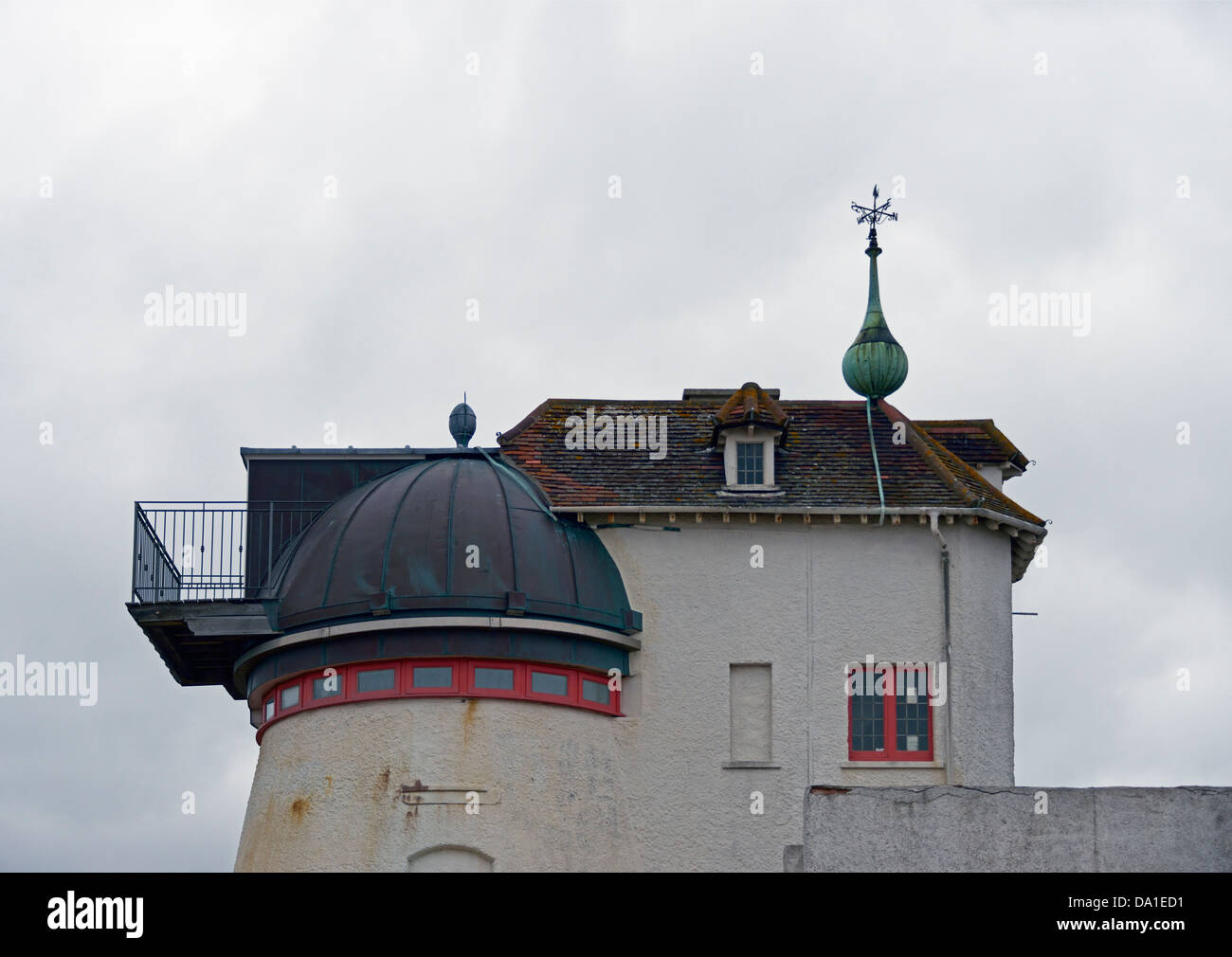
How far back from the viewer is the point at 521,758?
33.9m

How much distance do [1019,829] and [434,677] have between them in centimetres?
1046

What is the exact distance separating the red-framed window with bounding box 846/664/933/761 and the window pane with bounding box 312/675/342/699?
818 centimetres

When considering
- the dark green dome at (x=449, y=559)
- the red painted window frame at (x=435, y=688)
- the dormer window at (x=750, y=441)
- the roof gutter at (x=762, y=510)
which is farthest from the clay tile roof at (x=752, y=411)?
the red painted window frame at (x=435, y=688)

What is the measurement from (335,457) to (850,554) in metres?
8.74

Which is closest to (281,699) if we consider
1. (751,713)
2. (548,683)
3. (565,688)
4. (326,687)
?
(326,687)

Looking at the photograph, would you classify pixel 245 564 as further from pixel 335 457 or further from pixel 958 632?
pixel 958 632

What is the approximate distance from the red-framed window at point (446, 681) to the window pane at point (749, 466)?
14.5ft

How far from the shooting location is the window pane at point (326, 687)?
34375 mm

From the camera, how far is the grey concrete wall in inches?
1052

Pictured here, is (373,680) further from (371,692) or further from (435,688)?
(435,688)

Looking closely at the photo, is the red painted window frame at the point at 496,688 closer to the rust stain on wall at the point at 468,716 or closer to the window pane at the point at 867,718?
the rust stain on wall at the point at 468,716

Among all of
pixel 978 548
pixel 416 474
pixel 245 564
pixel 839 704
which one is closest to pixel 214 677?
pixel 245 564
